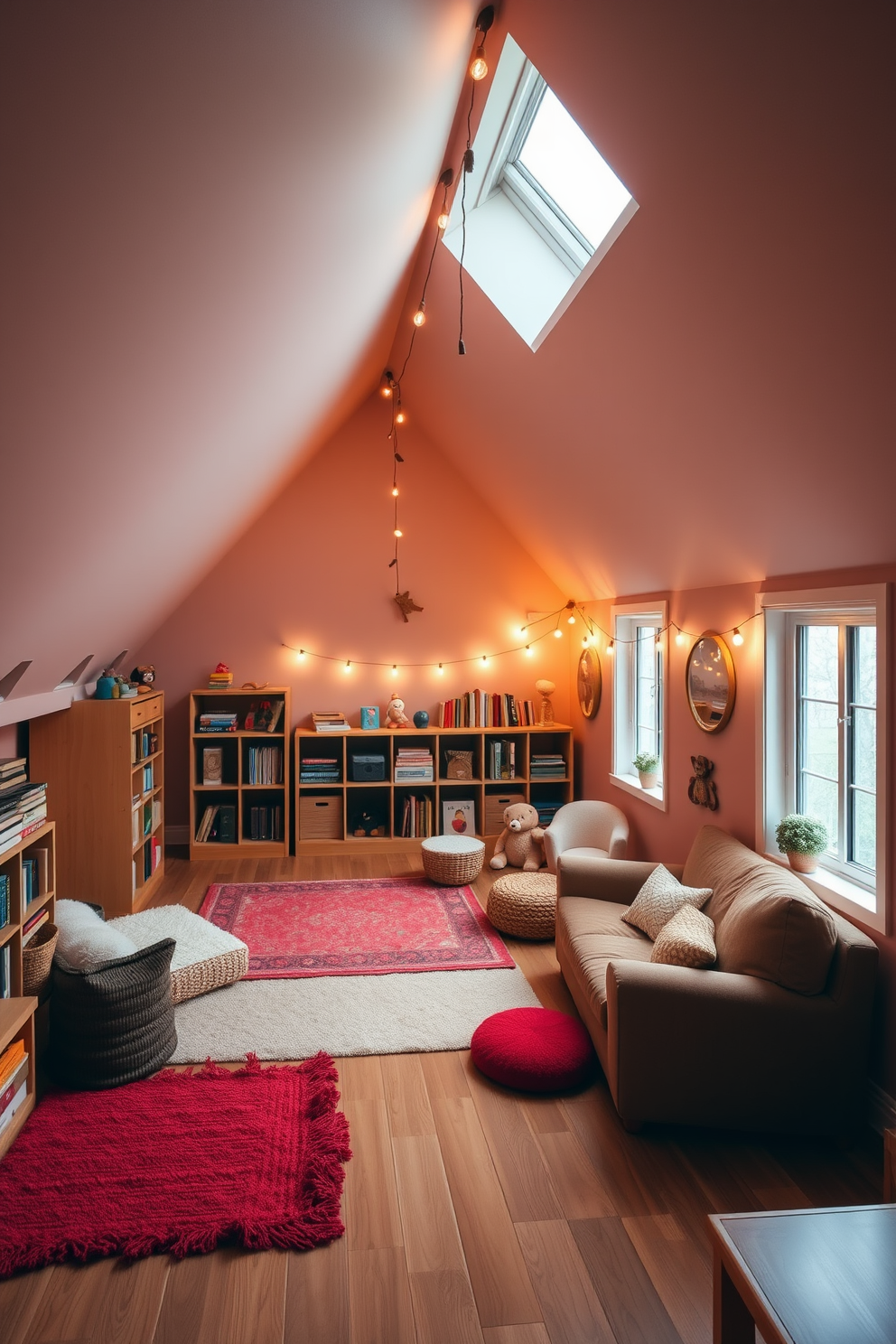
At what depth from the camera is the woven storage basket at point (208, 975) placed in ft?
12.5

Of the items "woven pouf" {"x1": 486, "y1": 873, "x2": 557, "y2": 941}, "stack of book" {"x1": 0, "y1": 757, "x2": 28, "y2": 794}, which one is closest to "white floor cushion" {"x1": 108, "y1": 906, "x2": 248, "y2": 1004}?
"stack of book" {"x1": 0, "y1": 757, "x2": 28, "y2": 794}

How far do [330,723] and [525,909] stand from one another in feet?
7.91

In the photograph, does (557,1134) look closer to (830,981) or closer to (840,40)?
(830,981)

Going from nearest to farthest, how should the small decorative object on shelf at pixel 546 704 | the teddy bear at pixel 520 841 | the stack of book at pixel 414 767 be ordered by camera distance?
the teddy bear at pixel 520 841, the stack of book at pixel 414 767, the small decorative object on shelf at pixel 546 704

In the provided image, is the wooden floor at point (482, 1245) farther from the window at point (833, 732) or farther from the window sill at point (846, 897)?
the window at point (833, 732)

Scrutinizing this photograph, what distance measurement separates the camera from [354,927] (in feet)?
15.9

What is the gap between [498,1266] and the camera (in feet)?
7.62

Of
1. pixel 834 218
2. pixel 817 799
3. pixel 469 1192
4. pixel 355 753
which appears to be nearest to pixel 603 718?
pixel 355 753

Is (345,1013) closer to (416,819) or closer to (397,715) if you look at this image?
(416,819)

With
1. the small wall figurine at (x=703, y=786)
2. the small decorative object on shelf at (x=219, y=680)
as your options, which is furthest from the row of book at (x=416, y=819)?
the small wall figurine at (x=703, y=786)

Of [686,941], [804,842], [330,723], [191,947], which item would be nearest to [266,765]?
[330,723]

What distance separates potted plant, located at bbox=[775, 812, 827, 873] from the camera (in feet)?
11.3

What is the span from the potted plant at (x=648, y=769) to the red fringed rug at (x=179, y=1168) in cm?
280

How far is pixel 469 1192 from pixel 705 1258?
703mm
